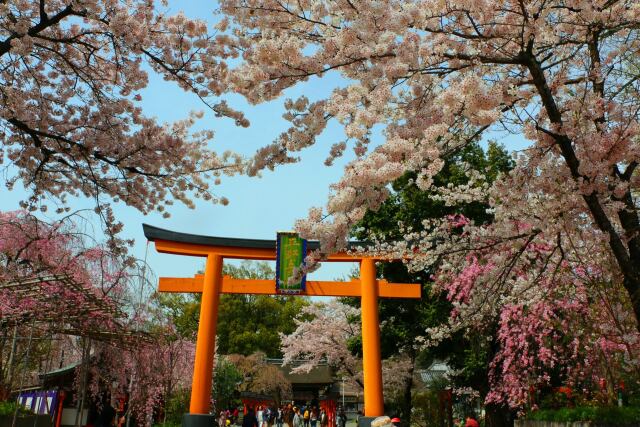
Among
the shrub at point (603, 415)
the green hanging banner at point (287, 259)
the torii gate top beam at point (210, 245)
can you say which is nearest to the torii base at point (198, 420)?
the green hanging banner at point (287, 259)

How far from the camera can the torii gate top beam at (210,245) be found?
41.4 feet

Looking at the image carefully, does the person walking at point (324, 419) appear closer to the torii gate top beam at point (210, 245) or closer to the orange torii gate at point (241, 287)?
the orange torii gate at point (241, 287)

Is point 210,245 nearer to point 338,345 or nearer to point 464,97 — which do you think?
point 338,345

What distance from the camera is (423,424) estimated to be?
1736cm

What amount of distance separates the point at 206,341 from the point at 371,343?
411 centimetres

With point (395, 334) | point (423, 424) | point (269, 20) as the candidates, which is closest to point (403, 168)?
point (269, 20)

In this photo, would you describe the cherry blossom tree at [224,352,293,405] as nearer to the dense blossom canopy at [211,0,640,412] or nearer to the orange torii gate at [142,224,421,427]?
the orange torii gate at [142,224,421,427]

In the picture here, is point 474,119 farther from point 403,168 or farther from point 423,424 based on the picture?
point 423,424

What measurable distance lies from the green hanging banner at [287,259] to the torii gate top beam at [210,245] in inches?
11.7

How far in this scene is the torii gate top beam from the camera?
Answer: 1261 centimetres

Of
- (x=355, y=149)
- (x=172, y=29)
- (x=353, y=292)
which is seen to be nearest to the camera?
(x=355, y=149)

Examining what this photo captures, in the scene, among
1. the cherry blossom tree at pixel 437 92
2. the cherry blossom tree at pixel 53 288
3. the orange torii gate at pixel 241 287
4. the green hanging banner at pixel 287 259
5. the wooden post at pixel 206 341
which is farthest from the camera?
the green hanging banner at pixel 287 259

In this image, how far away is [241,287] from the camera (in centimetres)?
1300

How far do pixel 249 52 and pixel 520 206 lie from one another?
10.7 ft
